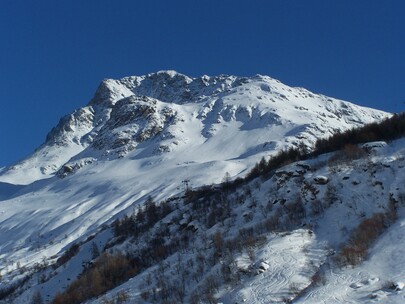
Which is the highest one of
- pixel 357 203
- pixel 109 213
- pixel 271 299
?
pixel 109 213

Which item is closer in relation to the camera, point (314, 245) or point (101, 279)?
point (314, 245)

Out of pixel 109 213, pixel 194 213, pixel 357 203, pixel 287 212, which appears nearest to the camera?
pixel 357 203

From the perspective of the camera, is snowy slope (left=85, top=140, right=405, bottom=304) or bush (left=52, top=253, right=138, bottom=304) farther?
bush (left=52, top=253, right=138, bottom=304)

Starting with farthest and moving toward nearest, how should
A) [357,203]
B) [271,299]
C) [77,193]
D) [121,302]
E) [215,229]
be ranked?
1. [77,193]
2. [215,229]
3. [357,203]
4. [121,302]
5. [271,299]

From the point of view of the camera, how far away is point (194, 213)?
119 feet

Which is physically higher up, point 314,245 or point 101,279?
point 101,279

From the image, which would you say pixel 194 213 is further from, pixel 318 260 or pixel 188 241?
pixel 318 260

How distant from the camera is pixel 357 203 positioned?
78.3ft

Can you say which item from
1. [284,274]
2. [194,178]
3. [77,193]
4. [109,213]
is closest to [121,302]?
[284,274]

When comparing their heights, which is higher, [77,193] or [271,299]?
[77,193]

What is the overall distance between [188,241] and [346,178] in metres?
9.37

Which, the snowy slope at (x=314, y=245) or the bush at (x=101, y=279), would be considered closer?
the snowy slope at (x=314, y=245)

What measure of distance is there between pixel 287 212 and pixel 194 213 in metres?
11.2

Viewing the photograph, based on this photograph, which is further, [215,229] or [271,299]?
[215,229]
